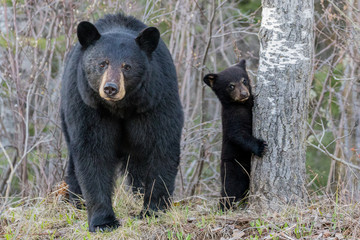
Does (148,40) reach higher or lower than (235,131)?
higher

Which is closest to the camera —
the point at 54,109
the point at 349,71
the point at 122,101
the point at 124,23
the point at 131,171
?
the point at 122,101

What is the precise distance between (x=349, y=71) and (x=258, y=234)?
4.85 meters

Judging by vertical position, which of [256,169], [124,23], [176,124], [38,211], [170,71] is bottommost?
[38,211]

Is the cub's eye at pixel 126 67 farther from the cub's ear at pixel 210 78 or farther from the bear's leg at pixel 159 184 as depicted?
the cub's ear at pixel 210 78

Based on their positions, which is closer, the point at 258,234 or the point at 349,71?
the point at 258,234

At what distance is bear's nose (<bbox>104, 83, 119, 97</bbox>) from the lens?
13.1 feet

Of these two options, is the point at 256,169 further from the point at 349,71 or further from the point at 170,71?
the point at 349,71

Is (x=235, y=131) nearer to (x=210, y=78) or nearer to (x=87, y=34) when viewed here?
(x=210, y=78)

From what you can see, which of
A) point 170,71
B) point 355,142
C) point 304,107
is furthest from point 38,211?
point 355,142

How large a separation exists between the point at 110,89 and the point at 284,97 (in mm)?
1465

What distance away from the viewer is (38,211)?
5.06m

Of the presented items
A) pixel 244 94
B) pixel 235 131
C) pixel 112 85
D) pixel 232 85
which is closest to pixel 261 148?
pixel 235 131

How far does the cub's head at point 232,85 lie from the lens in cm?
487

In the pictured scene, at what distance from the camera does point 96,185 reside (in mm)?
4516
